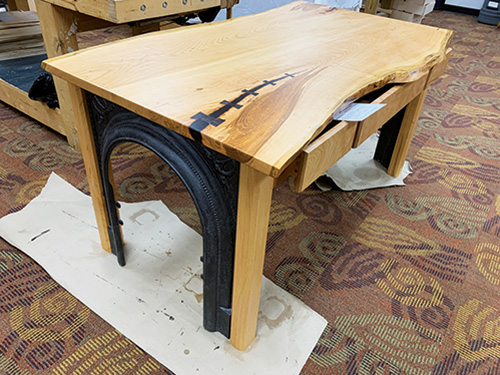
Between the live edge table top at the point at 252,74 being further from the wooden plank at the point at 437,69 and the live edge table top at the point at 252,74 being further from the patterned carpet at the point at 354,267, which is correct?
the patterned carpet at the point at 354,267

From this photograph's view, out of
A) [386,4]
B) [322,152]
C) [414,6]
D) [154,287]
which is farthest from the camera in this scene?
[386,4]

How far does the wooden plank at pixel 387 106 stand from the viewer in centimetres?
86

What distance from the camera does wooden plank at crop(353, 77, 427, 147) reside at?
86 centimetres

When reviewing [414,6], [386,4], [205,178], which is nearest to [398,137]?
[205,178]

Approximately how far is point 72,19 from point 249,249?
1149 millimetres

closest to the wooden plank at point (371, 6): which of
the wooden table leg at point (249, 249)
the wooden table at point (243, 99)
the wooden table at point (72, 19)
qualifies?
the wooden table at point (72, 19)

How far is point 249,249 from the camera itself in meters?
0.75

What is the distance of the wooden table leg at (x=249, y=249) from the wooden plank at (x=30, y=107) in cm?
120

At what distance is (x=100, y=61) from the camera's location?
0.87m

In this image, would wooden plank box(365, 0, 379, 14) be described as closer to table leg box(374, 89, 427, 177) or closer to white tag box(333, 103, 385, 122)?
table leg box(374, 89, 427, 177)

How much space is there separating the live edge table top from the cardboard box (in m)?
2.05

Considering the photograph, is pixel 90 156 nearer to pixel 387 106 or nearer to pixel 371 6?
pixel 387 106

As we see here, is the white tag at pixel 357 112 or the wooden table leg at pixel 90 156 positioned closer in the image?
the white tag at pixel 357 112

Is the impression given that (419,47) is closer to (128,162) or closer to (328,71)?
(328,71)
